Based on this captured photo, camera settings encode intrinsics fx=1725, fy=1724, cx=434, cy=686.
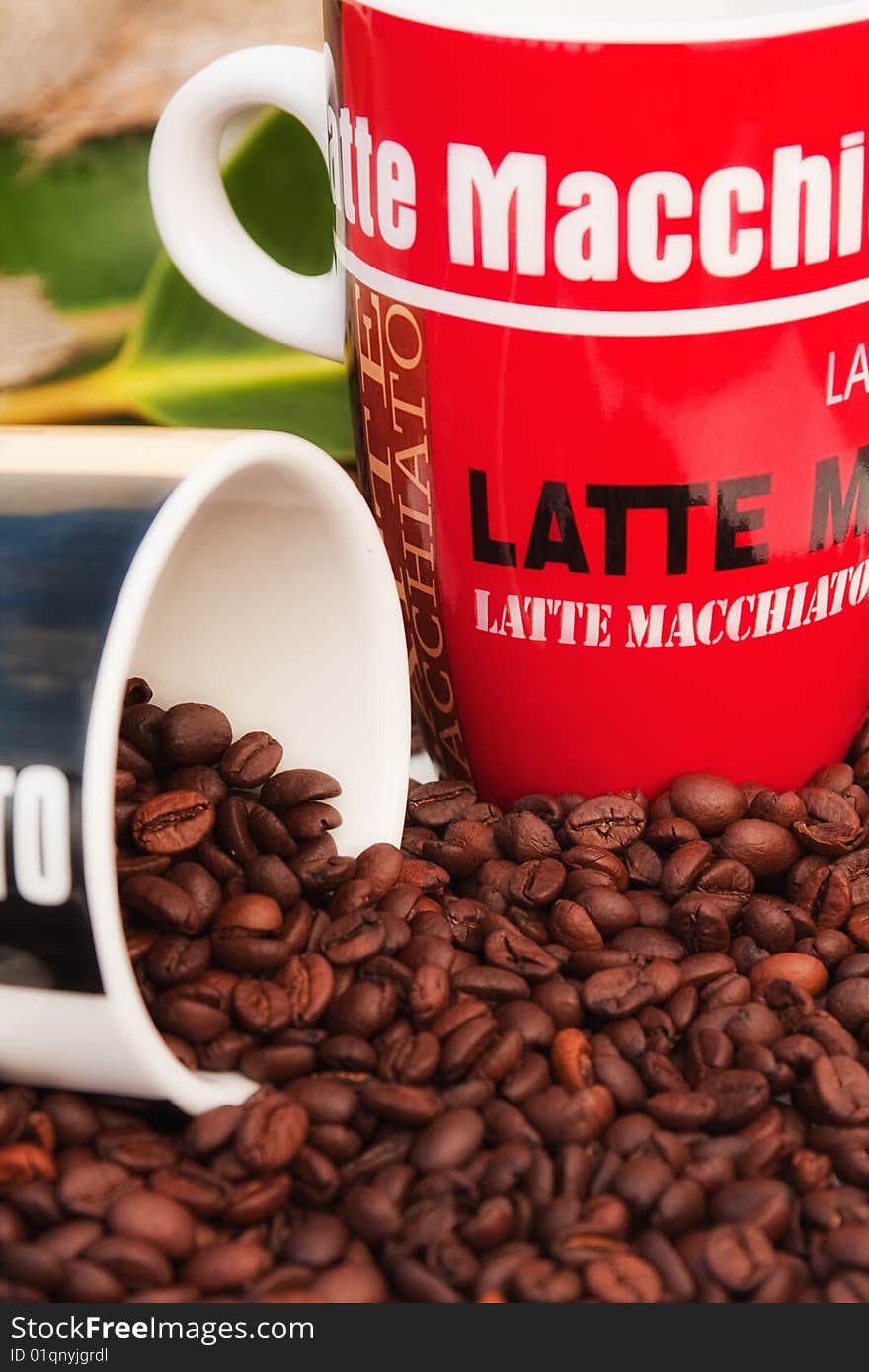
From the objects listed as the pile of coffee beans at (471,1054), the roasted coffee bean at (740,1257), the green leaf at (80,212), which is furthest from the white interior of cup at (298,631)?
the green leaf at (80,212)

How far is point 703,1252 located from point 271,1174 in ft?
0.74

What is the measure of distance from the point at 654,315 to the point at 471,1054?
1.45 feet

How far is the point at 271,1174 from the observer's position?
0.90 m

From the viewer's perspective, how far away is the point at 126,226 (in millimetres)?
1563

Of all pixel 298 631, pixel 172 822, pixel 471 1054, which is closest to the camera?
pixel 471 1054

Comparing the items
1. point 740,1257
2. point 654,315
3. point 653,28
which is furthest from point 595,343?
point 740,1257

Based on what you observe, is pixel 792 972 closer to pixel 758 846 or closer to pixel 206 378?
pixel 758 846

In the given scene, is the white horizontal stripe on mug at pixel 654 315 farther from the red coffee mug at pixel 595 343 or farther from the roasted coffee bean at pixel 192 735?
the roasted coffee bean at pixel 192 735

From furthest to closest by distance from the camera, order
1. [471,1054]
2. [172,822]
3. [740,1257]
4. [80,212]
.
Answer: [80,212]
[172,822]
[471,1054]
[740,1257]

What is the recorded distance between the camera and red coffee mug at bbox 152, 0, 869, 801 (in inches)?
38.6

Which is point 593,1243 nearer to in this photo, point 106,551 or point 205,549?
point 106,551

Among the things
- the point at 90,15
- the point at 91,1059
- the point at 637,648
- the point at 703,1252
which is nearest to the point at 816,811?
the point at 637,648

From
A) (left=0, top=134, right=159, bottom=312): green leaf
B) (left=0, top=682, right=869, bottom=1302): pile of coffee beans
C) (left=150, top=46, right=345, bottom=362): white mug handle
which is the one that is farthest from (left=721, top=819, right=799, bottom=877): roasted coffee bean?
(left=0, top=134, right=159, bottom=312): green leaf

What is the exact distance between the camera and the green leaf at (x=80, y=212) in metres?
1.55
